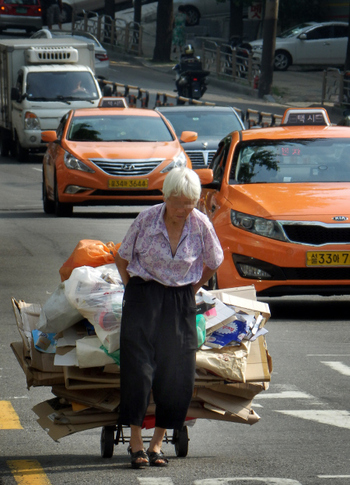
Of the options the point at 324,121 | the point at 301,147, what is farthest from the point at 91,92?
the point at 301,147

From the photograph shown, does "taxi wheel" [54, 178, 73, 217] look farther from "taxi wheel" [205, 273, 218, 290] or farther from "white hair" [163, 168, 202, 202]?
"white hair" [163, 168, 202, 202]

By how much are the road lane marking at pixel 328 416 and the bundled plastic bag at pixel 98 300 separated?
1.55 meters

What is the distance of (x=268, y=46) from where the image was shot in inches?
1448

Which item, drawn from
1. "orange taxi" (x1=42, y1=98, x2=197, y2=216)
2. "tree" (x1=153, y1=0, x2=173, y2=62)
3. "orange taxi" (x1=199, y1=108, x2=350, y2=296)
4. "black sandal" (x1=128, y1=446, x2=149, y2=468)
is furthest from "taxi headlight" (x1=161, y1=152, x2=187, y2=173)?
"tree" (x1=153, y1=0, x2=173, y2=62)

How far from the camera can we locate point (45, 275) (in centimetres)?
1195

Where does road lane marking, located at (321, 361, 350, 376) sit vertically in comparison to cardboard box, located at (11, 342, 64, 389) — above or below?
below

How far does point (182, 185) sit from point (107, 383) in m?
0.97

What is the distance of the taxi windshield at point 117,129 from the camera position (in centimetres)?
1792

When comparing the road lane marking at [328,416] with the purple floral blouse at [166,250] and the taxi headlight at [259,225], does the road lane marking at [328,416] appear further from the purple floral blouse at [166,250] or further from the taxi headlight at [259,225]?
the taxi headlight at [259,225]

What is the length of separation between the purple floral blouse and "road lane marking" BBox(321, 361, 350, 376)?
2.69 m

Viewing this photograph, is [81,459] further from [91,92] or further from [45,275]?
[91,92]

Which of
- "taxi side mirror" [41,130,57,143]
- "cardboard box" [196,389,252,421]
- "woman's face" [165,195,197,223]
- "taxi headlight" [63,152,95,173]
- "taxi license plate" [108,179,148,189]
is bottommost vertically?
"taxi license plate" [108,179,148,189]

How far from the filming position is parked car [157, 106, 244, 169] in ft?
68.1

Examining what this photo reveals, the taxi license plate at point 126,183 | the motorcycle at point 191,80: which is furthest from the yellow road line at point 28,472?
the motorcycle at point 191,80
